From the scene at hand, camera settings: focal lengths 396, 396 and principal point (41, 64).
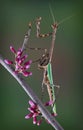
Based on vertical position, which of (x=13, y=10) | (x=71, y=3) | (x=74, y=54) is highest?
(x=13, y=10)

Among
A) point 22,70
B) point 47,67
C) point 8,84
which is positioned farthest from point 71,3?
point 22,70

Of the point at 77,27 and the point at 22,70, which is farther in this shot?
the point at 77,27

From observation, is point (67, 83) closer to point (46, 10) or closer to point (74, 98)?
point (74, 98)

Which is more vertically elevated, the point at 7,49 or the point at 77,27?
the point at 7,49

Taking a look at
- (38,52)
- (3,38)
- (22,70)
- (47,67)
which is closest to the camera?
(22,70)

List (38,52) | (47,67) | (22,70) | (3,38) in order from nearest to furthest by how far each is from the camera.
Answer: (22,70)
(47,67)
(38,52)
(3,38)

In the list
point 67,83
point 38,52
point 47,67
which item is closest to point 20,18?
point 38,52

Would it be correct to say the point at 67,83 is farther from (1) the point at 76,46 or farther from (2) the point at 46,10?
(2) the point at 46,10
